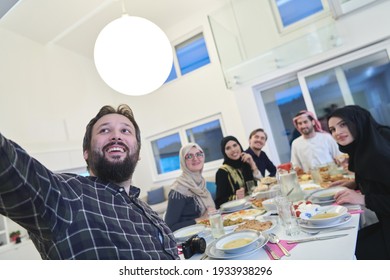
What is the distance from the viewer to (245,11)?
247 cm

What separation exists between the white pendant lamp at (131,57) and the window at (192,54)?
7.64 feet

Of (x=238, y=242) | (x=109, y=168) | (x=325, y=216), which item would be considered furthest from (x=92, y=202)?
(x=325, y=216)

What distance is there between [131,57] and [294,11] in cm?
244

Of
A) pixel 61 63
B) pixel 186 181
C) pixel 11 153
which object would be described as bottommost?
pixel 186 181

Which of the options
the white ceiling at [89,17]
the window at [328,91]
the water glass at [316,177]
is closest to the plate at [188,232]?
the water glass at [316,177]

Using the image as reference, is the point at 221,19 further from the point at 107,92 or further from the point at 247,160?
the point at 247,160

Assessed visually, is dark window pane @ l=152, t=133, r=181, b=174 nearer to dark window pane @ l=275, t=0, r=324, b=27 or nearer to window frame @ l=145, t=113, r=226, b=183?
window frame @ l=145, t=113, r=226, b=183

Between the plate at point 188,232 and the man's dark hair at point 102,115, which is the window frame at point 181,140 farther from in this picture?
the man's dark hair at point 102,115

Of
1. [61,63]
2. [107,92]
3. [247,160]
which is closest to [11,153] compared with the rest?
[247,160]

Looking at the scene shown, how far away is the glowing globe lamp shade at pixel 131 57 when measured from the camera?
99 cm

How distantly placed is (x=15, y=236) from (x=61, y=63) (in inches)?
64.4

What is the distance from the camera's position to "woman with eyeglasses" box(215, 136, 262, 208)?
151cm

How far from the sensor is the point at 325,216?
666 mm

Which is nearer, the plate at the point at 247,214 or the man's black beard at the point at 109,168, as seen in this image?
the man's black beard at the point at 109,168
